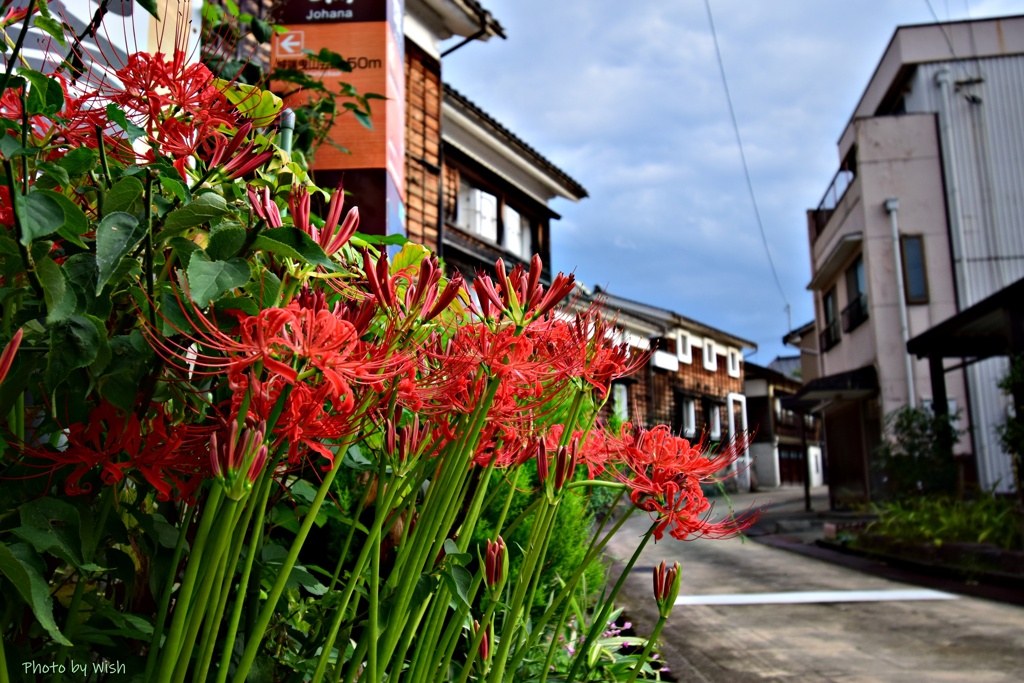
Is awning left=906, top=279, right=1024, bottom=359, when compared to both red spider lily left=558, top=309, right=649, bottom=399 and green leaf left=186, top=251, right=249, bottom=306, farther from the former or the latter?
green leaf left=186, top=251, right=249, bottom=306

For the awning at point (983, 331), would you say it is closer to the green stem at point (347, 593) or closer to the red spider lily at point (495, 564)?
the red spider lily at point (495, 564)

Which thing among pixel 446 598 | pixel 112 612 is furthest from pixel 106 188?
pixel 446 598

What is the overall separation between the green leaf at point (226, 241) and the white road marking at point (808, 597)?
5.79 m

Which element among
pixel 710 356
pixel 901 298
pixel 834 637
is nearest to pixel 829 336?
pixel 901 298

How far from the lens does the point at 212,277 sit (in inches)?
33.5

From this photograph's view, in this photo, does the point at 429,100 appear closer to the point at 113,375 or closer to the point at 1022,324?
the point at 1022,324

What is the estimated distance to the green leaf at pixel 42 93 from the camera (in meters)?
1.09

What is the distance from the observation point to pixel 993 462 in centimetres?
1420

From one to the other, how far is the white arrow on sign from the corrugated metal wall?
51.5 ft

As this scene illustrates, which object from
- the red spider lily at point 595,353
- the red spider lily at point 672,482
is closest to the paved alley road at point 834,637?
the red spider lily at point 672,482

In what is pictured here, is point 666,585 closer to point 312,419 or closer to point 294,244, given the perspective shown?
point 312,419

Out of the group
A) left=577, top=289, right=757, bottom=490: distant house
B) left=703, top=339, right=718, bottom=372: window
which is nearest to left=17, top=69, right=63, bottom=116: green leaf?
left=577, top=289, right=757, bottom=490: distant house

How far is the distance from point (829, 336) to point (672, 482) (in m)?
22.9

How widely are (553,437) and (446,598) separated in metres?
0.39
